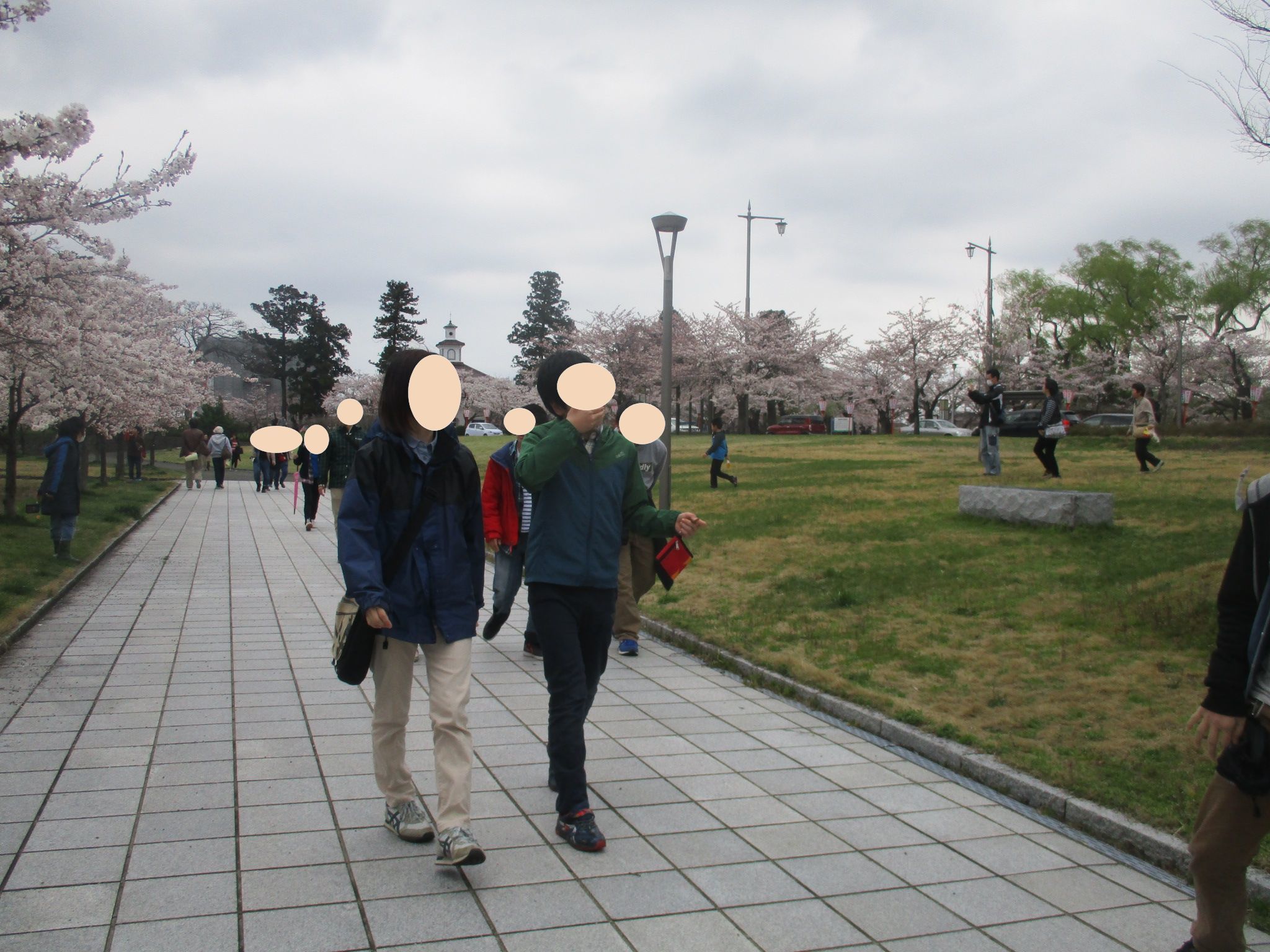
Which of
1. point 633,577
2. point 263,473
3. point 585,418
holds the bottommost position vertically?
point 263,473

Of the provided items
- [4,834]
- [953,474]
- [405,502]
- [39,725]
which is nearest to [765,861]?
[405,502]

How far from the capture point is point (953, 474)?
17078 mm

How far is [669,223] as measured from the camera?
1205 centimetres

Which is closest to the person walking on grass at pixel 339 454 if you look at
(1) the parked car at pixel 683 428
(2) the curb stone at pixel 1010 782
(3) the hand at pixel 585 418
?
(2) the curb stone at pixel 1010 782

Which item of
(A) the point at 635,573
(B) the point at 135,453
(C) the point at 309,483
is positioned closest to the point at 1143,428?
(A) the point at 635,573

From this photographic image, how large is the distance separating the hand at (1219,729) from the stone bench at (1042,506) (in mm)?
8272

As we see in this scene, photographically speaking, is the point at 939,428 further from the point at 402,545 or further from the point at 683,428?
the point at 402,545

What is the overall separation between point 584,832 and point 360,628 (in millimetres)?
1189

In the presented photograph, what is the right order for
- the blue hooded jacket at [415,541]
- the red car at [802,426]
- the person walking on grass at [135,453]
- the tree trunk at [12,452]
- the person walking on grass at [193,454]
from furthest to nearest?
the red car at [802,426]
the person walking on grass at [135,453]
the person walking on grass at [193,454]
the tree trunk at [12,452]
the blue hooded jacket at [415,541]

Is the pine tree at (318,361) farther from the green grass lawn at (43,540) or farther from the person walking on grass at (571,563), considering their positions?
the person walking on grass at (571,563)

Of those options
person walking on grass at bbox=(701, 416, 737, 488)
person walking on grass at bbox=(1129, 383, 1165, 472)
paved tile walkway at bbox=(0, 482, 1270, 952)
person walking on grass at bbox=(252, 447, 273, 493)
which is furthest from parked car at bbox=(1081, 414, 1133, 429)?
paved tile walkway at bbox=(0, 482, 1270, 952)

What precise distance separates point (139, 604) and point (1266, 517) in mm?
9955

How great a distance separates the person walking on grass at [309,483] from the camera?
1541 cm

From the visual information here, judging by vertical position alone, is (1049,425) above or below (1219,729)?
above
